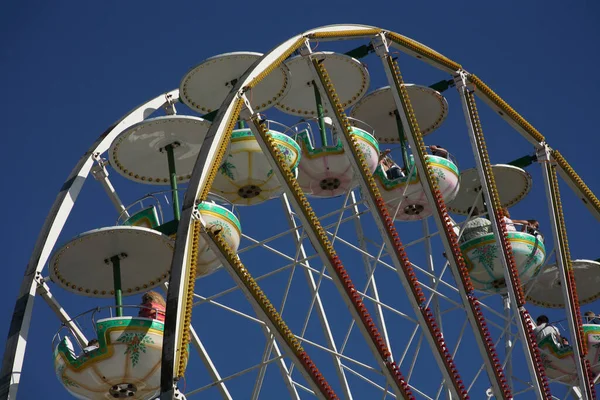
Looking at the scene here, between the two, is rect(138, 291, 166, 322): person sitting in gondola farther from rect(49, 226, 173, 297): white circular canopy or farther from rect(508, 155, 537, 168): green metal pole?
rect(508, 155, 537, 168): green metal pole

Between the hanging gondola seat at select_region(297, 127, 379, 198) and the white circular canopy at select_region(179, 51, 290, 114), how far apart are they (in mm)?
905

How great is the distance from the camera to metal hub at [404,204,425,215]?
2758 cm

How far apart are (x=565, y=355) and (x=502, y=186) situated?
378cm

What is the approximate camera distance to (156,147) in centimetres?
2420

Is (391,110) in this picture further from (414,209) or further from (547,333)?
(547,333)

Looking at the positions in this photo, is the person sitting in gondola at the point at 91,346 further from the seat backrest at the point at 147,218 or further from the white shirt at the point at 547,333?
the white shirt at the point at 547,333

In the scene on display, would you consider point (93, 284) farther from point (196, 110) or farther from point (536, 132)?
point (536, 132)

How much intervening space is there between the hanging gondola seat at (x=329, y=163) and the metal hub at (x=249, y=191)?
4.28 feet

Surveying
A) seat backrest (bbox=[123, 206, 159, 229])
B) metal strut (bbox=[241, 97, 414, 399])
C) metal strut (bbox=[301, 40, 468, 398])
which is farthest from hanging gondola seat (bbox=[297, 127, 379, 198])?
metal strut (bbox=[241, 97, 414, 399])

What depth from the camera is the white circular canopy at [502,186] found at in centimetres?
3038

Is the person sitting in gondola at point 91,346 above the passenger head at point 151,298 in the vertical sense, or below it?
below

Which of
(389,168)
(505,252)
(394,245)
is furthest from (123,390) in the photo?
(389,168)

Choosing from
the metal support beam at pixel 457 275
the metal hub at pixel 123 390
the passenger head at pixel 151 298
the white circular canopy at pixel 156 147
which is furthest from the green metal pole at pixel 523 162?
the metal hub at pixel 123 390

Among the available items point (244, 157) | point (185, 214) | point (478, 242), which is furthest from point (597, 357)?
point (185, 214)
